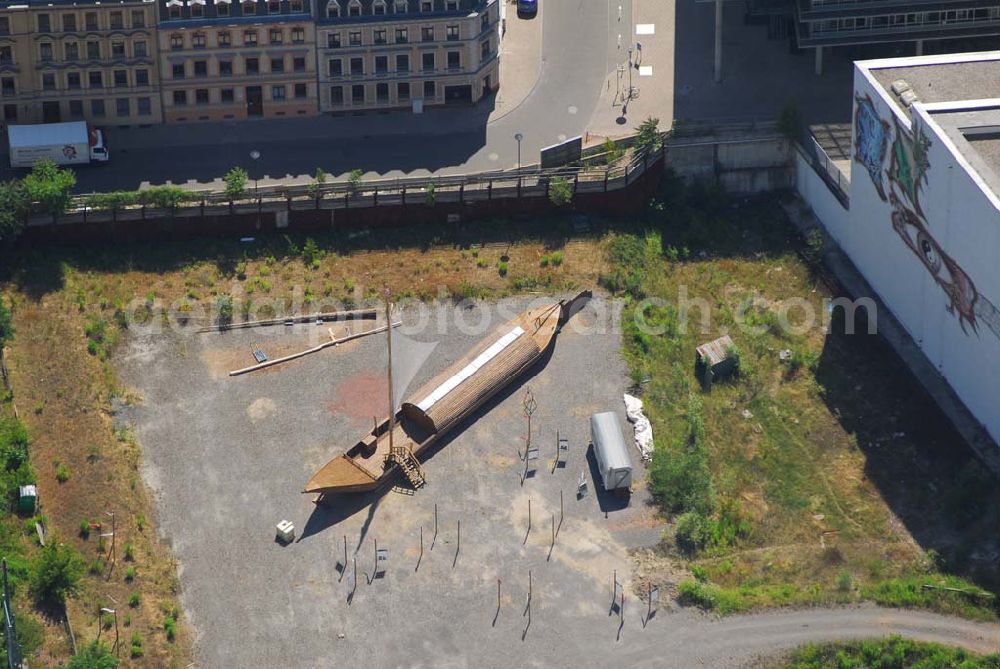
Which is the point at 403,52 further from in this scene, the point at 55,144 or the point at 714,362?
the point at 714,362

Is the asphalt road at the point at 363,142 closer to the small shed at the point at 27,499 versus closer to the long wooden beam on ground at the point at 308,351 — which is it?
the long wooden beam on ground at the point at 308,351

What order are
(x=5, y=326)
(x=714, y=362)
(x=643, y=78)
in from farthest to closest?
(x=643, y=78) → (x=714, y=362) → (x=5, y=326)

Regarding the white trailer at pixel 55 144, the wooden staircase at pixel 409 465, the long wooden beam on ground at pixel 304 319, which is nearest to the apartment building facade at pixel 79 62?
the white trailer at pixel 55 144

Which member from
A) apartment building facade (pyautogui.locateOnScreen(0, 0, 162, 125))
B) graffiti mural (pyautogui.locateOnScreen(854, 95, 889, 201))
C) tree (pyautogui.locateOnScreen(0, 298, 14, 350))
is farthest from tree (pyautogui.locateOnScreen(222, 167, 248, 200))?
graffiti mural (pyautogui.locateOnScreen(854, 95, 889, 201))

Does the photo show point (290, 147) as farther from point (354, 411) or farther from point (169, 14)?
point (354, 411)

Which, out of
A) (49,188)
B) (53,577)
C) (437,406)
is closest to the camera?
(53,577)

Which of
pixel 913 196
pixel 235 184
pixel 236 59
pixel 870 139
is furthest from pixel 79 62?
pixel 913 196
